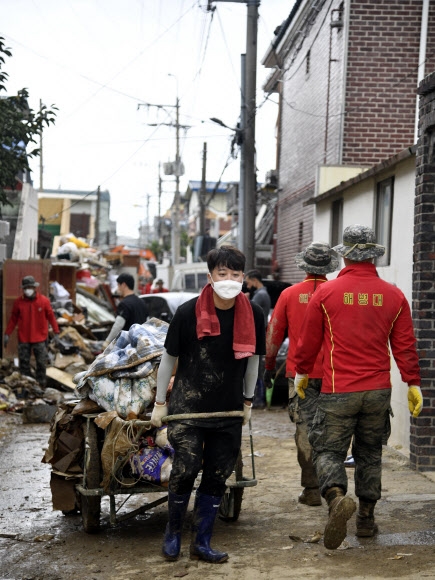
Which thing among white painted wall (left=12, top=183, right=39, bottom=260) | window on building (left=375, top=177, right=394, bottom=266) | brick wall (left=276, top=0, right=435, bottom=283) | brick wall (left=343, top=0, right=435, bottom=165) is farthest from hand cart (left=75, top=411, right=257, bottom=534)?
white painted wall (left=12, top=183, right=39, bottom=260)

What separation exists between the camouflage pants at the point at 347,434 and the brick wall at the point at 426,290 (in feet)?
7.68

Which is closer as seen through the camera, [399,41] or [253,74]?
[399,41]

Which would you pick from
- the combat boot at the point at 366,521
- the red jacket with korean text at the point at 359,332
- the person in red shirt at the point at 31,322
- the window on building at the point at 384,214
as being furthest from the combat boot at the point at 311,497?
the person in red shirt at the point at 31,322

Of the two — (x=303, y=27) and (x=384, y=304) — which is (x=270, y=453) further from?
(x=303, y=27)

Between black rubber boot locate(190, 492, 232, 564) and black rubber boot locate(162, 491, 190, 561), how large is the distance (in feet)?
0.31

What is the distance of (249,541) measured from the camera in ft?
19.9

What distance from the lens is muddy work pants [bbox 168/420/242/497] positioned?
5.46 m

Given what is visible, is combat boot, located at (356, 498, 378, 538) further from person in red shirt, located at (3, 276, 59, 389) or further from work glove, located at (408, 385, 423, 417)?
person in red shirt, located at (3, 276, 59, 389)

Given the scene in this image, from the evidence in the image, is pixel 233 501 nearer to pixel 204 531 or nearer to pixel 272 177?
pixel 204 531

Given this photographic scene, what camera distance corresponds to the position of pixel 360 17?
54.6ft

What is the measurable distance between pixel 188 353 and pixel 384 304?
1.32 metres

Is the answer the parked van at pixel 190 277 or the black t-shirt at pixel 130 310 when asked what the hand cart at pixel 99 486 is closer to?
the black t-shirt at pixel 130 310

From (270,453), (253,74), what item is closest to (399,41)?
(253,74)

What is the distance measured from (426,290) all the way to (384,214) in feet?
10.6
